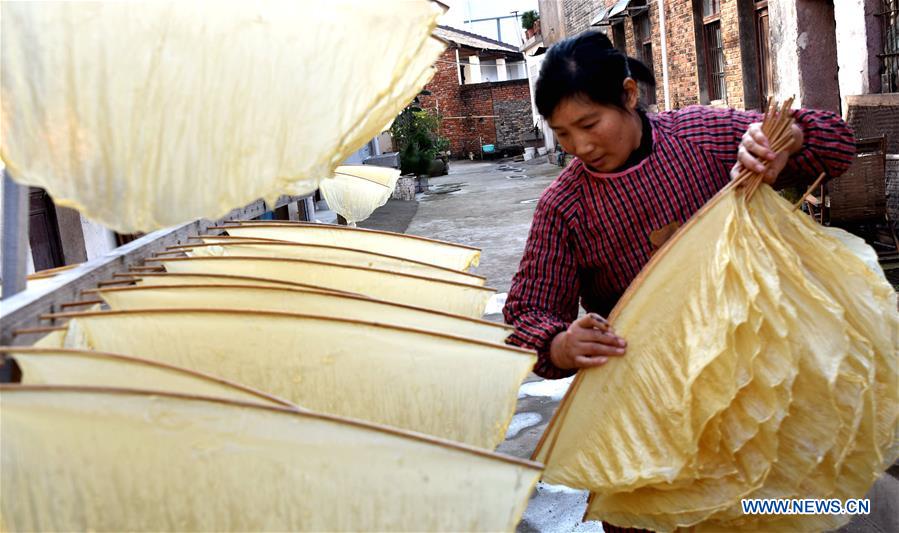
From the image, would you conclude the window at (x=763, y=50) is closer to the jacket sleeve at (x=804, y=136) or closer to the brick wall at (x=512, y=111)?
the jacket sleeve at (x=804, y=136)

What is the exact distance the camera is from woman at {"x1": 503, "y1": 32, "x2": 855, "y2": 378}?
194 cm

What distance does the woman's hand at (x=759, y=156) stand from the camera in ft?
5.96

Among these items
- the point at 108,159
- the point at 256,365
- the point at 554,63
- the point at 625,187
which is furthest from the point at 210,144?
the point at 625,187

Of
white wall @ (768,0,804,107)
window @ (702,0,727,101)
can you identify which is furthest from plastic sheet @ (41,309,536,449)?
window @ (702,0,727,101)

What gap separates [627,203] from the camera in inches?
80.0

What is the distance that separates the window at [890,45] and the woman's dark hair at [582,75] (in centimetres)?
570

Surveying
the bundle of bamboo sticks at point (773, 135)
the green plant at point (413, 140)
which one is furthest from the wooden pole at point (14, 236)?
the green plant at point (413, 140)

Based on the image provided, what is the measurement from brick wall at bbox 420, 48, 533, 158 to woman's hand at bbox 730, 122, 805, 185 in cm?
3003

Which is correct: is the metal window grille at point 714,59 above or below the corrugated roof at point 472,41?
below

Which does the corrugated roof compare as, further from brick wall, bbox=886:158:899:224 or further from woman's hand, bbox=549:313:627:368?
woman's hand, bbox=549:313:627:368

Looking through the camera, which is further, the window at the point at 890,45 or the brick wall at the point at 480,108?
the brick wall at the point at 480,108

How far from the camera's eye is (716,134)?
2064mm

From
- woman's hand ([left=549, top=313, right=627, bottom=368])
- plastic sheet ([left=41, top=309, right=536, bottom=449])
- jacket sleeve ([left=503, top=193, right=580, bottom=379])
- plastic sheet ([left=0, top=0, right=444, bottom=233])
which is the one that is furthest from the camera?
jacket sleeve ([left=503, top=193, right=580, bottom=379])

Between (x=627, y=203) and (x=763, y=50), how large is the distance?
8.81 metres
